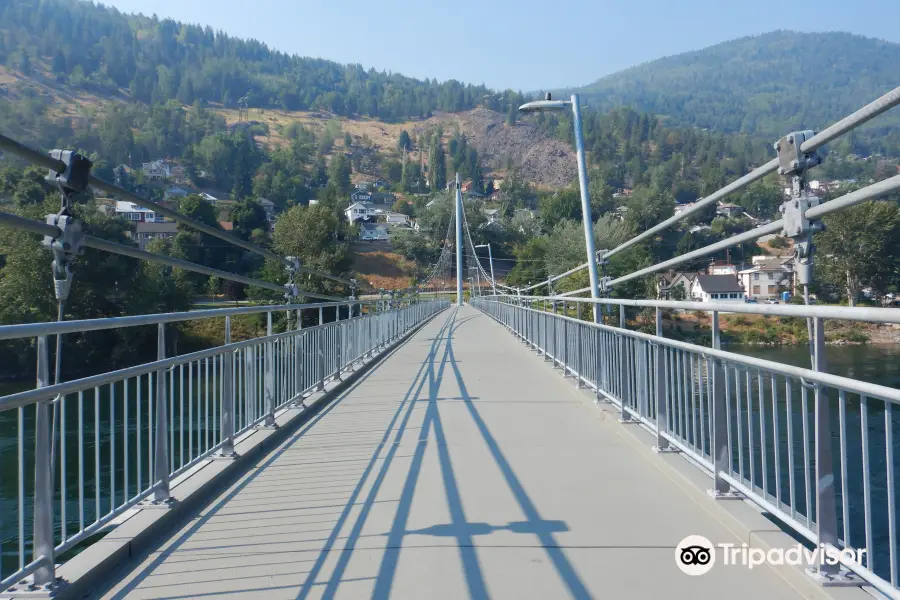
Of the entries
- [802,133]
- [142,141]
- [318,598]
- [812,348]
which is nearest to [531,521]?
[318,598]

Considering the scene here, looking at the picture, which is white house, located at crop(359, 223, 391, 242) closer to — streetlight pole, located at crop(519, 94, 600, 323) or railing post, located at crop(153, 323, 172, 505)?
streetlight pole, located at crop(519, 94, 600, 323)

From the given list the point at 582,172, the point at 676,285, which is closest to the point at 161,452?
the point at 582,172

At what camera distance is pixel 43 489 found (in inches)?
113

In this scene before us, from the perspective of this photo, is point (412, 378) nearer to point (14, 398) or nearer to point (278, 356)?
point (278, 356)

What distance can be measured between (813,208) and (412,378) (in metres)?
6.58

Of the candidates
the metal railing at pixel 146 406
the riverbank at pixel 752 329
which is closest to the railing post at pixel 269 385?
the metal railing at pixel 146 406

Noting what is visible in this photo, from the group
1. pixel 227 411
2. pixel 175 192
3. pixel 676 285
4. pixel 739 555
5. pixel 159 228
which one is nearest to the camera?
pixel 739 555

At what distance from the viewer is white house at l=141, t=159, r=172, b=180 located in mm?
134250

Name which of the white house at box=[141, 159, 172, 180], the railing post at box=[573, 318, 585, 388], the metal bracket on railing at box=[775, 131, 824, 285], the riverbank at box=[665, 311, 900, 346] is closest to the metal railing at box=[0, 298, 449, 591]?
the railing post at box=[573, 318, 585, 388]

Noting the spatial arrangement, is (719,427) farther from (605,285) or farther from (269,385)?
(605,285)

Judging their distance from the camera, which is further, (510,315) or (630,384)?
(510,315)

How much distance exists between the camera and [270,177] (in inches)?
5699

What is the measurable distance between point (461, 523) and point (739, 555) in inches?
49.7

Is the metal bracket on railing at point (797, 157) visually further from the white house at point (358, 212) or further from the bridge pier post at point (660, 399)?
the white house at point (358, 212)
